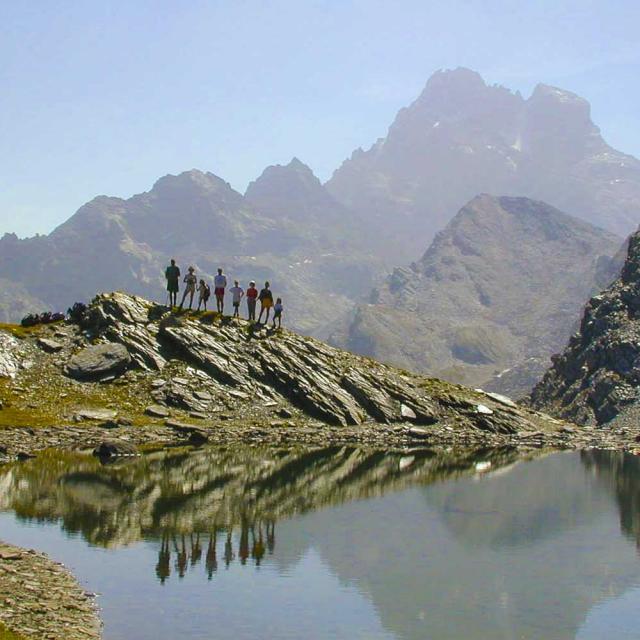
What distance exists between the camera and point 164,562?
147 feet

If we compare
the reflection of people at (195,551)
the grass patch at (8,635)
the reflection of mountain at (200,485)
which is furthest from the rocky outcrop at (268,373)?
the grass patch at (8,635)

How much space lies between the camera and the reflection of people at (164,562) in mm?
42656

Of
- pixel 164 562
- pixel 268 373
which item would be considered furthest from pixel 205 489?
pixel 268 373

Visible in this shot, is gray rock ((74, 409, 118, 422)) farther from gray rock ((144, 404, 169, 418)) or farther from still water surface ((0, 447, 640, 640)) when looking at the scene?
still water surface ((0, 447, 640, 640))

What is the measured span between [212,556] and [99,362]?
2046 inches

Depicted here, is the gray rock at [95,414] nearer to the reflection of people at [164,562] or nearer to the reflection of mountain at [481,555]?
the reflection of mountain at [481,555]

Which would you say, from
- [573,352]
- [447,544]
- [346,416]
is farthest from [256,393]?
[573,352]

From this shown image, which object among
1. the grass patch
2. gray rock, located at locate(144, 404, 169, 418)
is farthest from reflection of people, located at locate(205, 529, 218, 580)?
gray rock, located at locate(144, 404, 169, 418)

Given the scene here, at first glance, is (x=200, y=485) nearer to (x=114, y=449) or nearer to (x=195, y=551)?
(x=114, y=449)

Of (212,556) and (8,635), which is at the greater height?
(212,556)

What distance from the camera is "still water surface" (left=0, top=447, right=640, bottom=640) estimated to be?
3806cm

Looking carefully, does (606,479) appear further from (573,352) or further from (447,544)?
(573,352)

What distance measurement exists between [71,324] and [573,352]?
115 meters

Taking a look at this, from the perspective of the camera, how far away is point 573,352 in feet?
632
